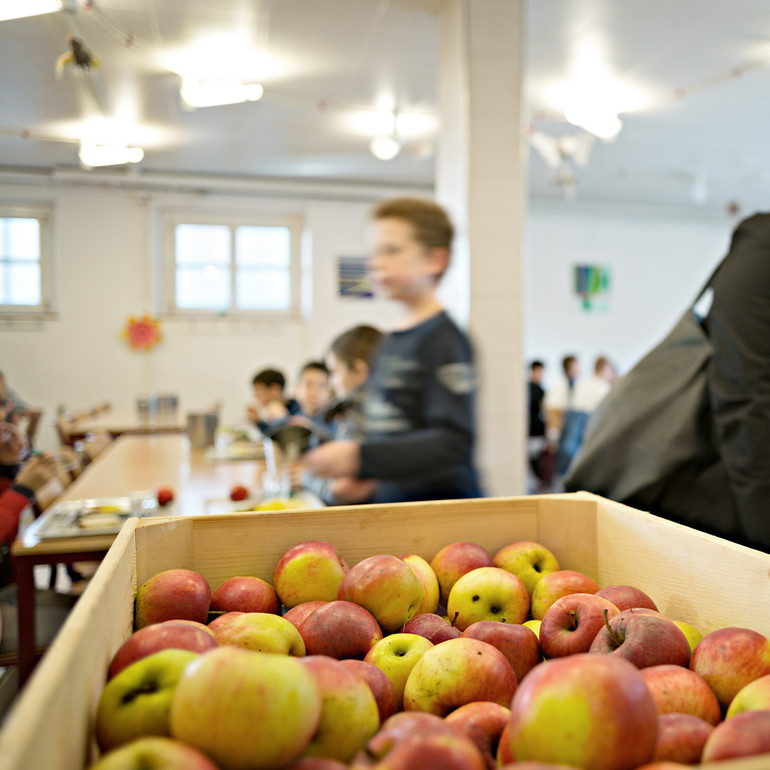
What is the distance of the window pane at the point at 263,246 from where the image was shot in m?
8.47

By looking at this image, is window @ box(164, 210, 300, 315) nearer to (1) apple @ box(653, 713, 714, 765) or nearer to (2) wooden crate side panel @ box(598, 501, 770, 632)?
(2) wooden crate side panel @ box(598, 501, 770, 632)

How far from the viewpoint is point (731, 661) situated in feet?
2.11

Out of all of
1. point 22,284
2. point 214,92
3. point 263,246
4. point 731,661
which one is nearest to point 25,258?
point 22,284

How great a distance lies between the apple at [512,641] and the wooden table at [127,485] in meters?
1.18

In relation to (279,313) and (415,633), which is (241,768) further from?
(279,313)

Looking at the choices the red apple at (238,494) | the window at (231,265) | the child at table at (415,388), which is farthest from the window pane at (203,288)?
the child at table at (415,388)

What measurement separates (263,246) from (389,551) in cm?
799

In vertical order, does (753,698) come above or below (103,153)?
below

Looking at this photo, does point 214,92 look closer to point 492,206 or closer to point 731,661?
point 492,206

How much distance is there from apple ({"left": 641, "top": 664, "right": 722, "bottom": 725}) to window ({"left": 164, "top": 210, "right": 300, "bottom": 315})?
8.12 m

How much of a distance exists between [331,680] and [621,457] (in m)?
0.86

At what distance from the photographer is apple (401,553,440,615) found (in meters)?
0.87

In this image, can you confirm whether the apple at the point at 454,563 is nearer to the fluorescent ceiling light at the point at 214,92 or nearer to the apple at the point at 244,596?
the apple at the point at 244,596

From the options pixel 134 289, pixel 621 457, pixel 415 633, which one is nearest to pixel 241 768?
pixel 415 633
